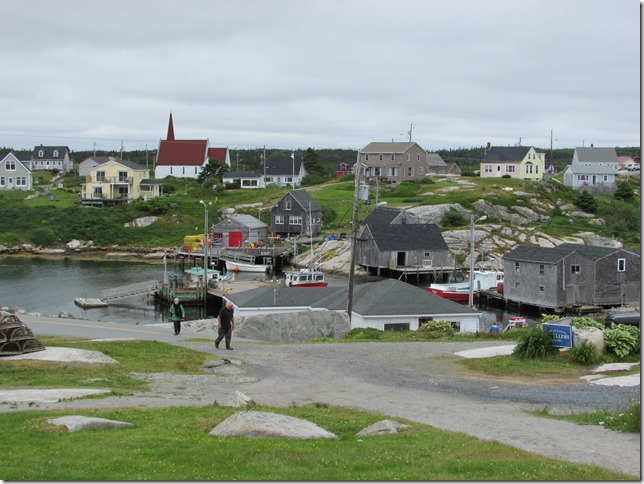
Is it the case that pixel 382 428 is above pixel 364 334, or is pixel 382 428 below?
above

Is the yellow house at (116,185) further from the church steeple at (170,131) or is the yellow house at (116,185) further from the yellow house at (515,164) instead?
the yellow house at (515,164)

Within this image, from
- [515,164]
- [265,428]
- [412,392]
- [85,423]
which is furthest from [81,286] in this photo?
[515,164]

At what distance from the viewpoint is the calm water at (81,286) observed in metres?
56.2

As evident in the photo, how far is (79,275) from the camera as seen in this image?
76125mm

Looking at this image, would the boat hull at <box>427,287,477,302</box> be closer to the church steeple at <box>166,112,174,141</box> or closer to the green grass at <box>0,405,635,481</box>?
the green grass at <box>0,405,635,481</box>

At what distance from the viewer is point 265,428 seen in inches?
532

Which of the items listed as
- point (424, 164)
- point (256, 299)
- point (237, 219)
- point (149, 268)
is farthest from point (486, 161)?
point (256, 299)

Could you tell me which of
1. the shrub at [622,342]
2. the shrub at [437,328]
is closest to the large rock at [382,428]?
the shrub at [622,342]

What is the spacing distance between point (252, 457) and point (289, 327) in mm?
22650

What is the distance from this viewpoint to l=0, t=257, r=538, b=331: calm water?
184 feet

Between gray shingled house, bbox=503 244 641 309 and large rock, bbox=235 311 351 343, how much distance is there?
90.6ft

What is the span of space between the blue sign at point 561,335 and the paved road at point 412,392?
327 centimetres

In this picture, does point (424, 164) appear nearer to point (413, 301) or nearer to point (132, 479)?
point (413, 301)

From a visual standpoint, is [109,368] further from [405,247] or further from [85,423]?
[405,247]
